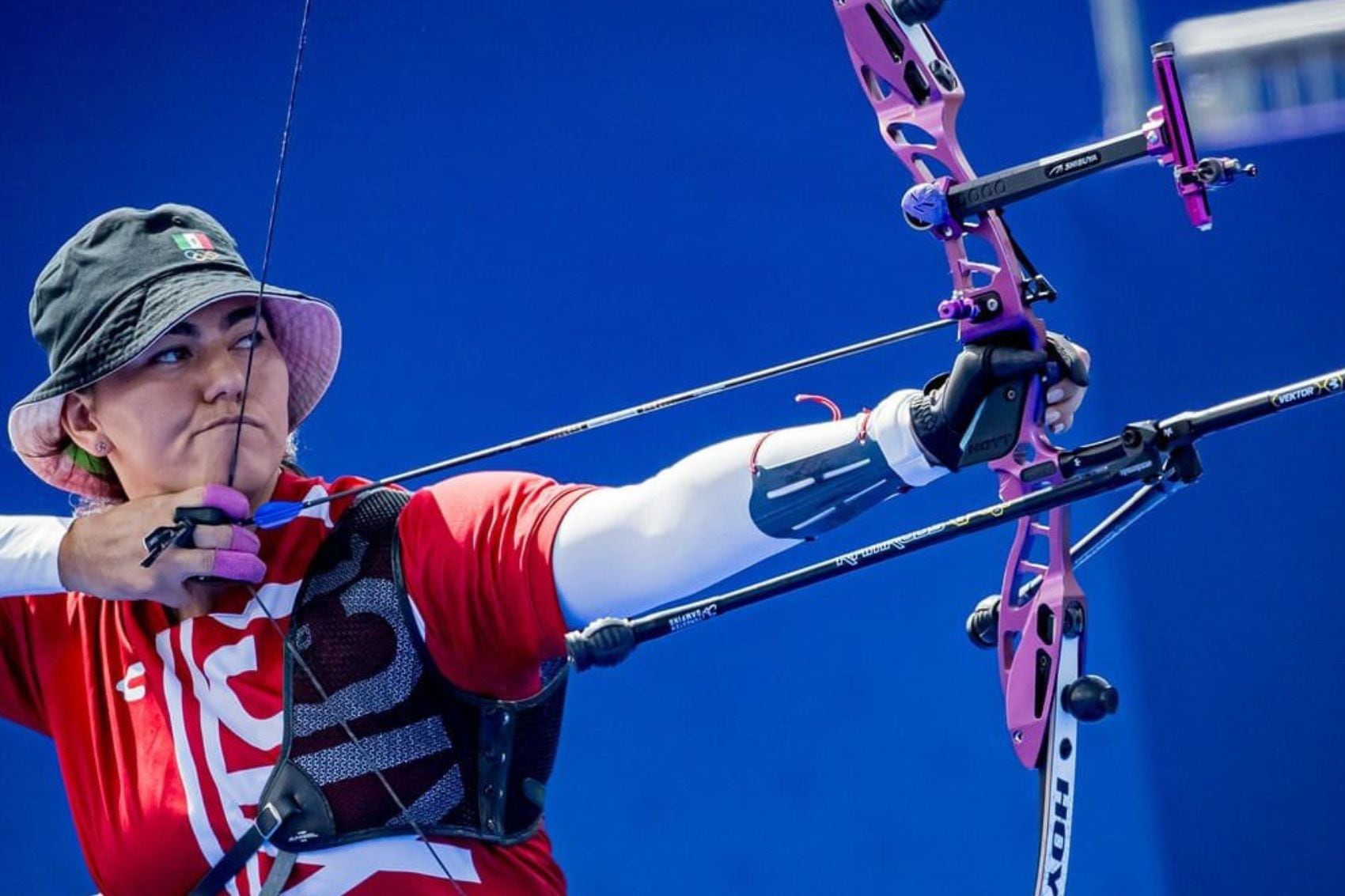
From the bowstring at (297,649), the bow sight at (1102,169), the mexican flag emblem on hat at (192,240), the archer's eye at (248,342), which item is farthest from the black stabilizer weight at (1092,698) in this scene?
the mexican flag emblem on hat at (192,240)

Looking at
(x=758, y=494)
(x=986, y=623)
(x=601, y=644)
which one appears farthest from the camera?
(x=986, y=623)

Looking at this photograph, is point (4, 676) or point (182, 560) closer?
point (182, 560)

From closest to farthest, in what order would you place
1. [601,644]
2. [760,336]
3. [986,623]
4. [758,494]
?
[601,644], [758,494], [986,623], [760,336]

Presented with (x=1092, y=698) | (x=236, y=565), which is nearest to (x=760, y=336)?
(x=236, y=565)

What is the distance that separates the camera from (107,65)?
8.00 feet

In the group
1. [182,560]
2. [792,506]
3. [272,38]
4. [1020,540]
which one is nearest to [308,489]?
[182,560]

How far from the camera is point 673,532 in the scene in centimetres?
134

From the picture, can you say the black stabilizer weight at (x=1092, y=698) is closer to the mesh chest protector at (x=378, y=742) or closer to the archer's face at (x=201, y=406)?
the mesh chest protector at (x=378, y=742)

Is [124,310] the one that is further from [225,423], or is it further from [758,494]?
[758,494]

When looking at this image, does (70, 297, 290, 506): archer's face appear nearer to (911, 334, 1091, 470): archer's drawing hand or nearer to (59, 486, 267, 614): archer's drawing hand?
(59, 486, 267, 614): archer's drawing hand

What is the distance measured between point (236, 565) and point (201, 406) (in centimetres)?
16

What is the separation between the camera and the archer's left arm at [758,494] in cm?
126

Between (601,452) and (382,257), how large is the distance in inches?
16.4

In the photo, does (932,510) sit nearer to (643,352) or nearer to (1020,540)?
(643,352)
